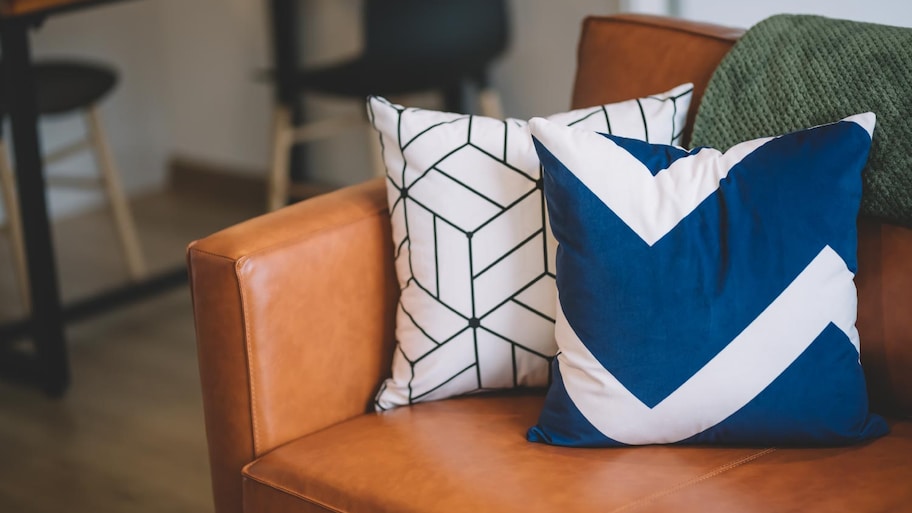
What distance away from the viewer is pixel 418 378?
1458 millimetres

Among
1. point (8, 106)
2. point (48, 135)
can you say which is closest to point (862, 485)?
point (8, 106)

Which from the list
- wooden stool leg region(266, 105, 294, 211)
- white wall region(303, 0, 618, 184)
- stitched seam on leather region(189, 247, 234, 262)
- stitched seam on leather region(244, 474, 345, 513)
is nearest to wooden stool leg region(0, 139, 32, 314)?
wooden stool leg region(266, 105, 294, 211)

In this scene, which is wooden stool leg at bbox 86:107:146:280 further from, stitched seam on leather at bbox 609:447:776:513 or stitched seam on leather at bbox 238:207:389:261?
stitched seam on leather at bbox 609:447:776:513

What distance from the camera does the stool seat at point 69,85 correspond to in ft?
8.75

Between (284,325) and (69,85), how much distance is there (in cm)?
164

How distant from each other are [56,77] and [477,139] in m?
1.78

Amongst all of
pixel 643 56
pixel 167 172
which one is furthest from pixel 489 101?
pixel 167 172

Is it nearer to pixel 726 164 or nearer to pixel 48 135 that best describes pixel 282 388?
pixel 726 164

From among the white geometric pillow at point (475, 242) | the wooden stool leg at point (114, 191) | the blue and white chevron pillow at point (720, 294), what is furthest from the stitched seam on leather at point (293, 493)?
the wooden stool leg at point (114, 191)

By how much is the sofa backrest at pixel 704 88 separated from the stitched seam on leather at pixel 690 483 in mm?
213

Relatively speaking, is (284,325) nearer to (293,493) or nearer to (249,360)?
(249,360)

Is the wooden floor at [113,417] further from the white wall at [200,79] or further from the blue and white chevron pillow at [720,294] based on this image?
the blue and white chevron pillow at [720,294]

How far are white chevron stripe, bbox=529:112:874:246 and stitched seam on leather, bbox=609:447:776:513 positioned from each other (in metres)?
0.27

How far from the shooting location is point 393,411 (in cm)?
147
